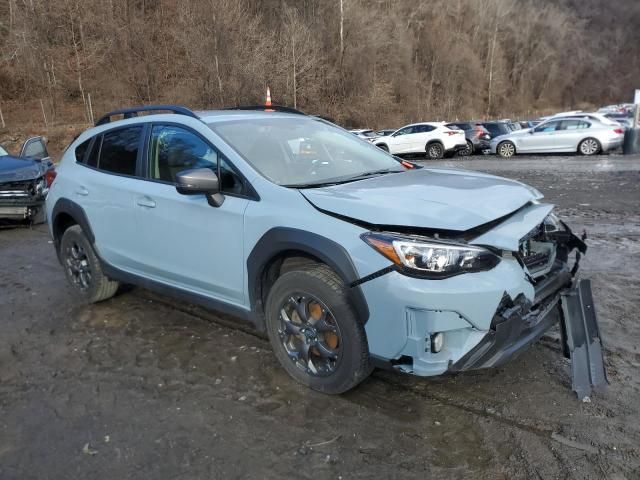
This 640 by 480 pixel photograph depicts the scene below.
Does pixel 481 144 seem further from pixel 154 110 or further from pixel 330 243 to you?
pixel 330 243

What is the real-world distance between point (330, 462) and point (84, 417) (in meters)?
1.52

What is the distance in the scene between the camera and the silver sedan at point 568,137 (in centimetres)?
1791

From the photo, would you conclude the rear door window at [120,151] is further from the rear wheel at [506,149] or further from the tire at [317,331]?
the rear wheel at [506,149]

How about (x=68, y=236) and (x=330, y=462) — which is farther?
(x=68, y=236)

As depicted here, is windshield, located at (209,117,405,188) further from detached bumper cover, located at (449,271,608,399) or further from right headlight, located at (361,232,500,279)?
detached bumper cover, located at (449,271,608,399)

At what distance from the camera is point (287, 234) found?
3039 mm

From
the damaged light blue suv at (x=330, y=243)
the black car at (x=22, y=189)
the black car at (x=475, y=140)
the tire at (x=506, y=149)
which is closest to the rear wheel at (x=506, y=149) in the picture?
the tire at (x=506, y=149)

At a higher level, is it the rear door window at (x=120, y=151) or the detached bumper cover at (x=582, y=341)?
the rear door window at (x=120, y=151)

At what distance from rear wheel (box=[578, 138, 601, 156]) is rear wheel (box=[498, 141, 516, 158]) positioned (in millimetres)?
2353

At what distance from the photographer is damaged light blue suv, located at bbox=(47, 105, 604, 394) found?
268 cm

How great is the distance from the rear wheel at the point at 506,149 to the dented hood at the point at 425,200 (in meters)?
17.4

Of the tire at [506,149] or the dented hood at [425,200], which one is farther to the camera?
the tire at [506,149]

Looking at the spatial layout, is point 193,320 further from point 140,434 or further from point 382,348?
point 382,348

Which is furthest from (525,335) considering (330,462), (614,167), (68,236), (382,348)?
(614,167)
